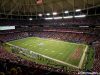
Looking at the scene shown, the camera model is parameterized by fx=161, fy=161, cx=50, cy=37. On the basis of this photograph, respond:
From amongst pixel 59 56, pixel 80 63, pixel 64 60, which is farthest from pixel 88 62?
pixel 59 56

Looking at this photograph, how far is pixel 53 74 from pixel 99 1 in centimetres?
3004

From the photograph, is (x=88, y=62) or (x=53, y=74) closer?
(x=53, y=74)

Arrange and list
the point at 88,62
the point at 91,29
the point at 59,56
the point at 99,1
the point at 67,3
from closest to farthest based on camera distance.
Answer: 1. the point at 88,62
2. the point at 59,56
3. the point at 99,1
4. the point at 67,3
5. the point at 91,29

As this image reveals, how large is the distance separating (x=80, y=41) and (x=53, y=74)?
3506 cm

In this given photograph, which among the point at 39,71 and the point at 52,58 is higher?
the point at 39,71

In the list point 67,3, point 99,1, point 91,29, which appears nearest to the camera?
point 99,1

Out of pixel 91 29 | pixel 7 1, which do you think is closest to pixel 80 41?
pixel 91 29

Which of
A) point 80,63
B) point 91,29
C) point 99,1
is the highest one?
point 99,1

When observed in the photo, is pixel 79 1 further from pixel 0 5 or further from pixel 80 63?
pixel 0 5

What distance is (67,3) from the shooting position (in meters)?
45.3

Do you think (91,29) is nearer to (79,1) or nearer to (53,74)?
(79,1)

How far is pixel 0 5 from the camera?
47.5 metres

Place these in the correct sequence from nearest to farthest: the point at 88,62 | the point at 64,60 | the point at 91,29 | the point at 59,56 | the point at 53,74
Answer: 1. the point at 53,74
2. the point at 88,62
3. the point at 64,60
4. the point at 59,56
5. the point at 91,29

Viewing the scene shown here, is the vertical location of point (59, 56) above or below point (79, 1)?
below
